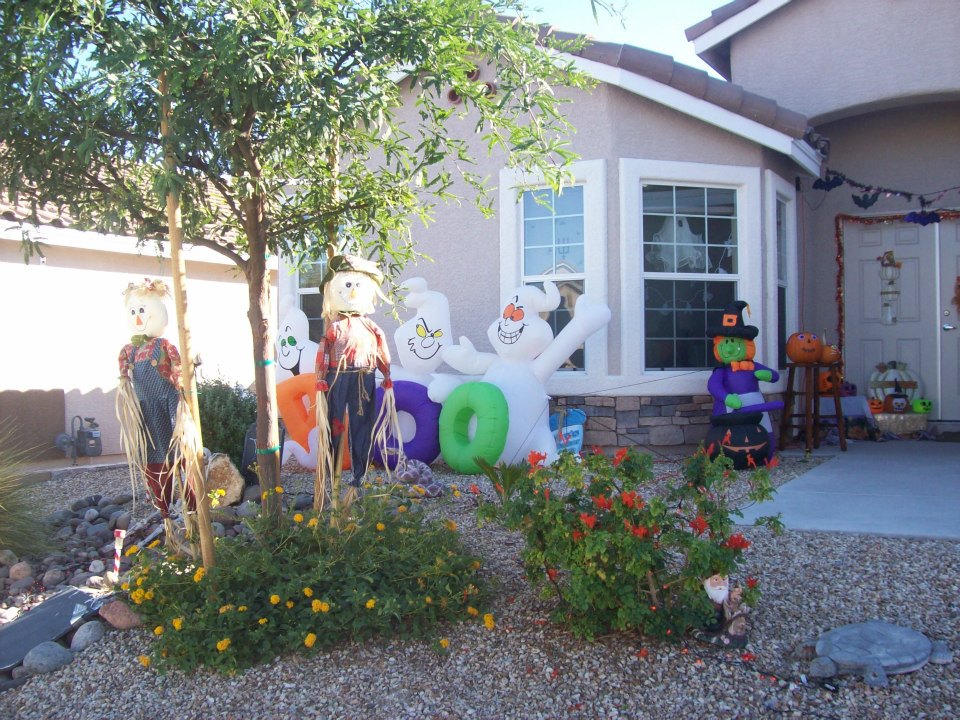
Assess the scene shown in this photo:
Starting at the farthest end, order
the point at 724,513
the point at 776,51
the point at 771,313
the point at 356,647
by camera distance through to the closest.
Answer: the point at 776,51 < the point at 771,313 < the point at 356,647 < the point at 724,513

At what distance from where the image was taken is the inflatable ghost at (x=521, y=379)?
648 centimetres

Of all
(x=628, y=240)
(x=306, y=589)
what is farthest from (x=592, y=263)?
(x=306, y=589)

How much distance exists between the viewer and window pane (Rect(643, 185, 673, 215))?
291 inches

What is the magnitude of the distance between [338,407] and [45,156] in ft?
5.53

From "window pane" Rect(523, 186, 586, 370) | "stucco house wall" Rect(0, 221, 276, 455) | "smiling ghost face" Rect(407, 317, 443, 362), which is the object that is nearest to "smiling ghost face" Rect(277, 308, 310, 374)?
"stucco house wall" Rect(0, 221, 276, 455)

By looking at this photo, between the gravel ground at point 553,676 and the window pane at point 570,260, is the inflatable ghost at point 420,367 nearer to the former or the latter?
the window pane at point 570,260

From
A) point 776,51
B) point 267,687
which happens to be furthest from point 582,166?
point 267,687

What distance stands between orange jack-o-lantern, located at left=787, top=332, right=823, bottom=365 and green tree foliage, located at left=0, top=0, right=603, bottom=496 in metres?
4.52

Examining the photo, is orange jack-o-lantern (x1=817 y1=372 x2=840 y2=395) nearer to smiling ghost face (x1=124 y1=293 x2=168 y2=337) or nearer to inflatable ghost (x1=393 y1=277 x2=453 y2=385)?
inflatable ghost (x1=393 y1=277 x2=453 y2=385)

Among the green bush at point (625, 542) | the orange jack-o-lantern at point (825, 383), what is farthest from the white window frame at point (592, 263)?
the green bush at point (625, 542)

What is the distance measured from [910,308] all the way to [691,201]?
3.30 m

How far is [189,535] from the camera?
394cm

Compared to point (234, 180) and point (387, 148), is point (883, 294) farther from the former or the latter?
point (234, 180)

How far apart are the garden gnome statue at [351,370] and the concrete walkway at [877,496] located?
2.21 m
